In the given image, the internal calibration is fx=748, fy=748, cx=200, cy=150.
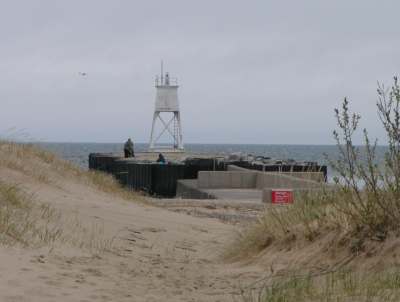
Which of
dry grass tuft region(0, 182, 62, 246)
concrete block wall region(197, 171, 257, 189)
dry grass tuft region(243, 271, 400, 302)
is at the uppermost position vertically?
dry grass tuft region(0, 182, 62, 246)

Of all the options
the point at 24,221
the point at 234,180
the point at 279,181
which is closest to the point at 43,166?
the point at 24,221

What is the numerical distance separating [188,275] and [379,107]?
2.76 metres

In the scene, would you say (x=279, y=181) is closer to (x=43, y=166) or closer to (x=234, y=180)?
(x=234, y=180)

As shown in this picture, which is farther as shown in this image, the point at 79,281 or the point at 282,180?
the point at 282,180

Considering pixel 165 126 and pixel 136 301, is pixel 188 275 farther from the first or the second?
pixel 165 126

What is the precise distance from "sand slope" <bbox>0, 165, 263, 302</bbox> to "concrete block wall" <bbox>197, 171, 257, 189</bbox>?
1562 cm

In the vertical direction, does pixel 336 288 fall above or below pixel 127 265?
above

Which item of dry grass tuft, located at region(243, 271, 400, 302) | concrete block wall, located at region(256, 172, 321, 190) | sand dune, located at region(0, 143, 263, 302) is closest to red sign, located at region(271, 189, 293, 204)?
concrete block wall, located at region(256, 172, 321, 190)

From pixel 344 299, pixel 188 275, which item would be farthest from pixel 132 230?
pixel 344 299

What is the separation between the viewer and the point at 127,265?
27.4ft

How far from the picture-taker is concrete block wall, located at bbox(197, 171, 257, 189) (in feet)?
96.8

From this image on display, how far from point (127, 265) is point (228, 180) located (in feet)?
70.9

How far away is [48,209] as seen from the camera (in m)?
11.2

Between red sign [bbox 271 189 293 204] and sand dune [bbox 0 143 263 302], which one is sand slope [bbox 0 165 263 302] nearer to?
sand dune [bbox 0 143 263 302]
